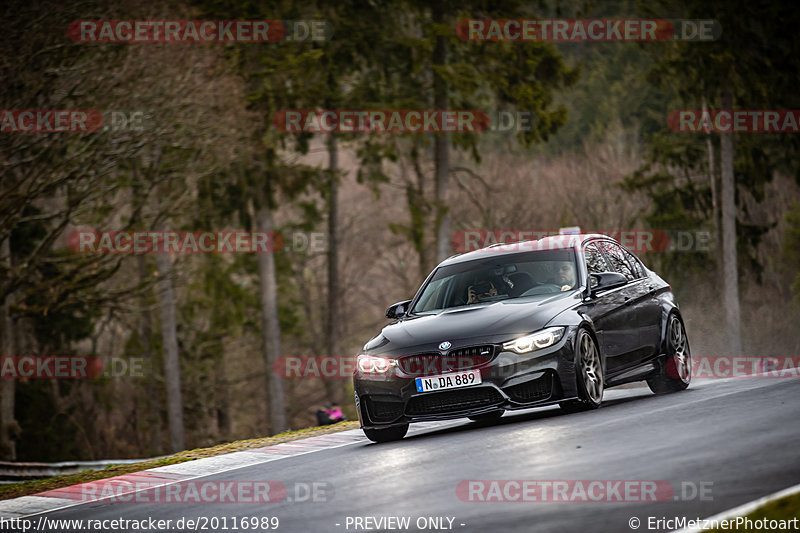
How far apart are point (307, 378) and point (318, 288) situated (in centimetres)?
413

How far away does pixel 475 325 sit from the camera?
33.0 feet

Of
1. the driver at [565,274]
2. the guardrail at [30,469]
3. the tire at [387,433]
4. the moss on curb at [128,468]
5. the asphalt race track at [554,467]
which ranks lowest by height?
the guardrail at [30,469]

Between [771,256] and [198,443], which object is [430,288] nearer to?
[198,443]

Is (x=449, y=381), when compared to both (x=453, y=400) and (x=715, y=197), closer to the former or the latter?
(x=453, y=400)

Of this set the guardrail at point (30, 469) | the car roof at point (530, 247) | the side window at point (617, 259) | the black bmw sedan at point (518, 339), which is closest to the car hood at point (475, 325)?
the black bmw sedan at point (518, 339)

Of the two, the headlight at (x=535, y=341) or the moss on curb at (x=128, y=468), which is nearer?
the headlight at (x=535, y=341)

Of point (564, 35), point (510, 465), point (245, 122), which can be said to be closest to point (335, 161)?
point (564, 35)

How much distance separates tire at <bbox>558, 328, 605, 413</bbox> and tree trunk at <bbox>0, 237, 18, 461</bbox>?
18.0m

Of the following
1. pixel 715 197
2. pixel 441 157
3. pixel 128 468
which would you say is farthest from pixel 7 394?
pixel 715 197

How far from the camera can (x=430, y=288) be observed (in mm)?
11875

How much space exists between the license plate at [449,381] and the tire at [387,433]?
0.97m

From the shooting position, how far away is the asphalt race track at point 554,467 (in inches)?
258

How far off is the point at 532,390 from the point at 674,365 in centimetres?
320

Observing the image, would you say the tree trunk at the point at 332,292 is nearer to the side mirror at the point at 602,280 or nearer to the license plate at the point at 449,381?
the side mirror at the point at 602,280
